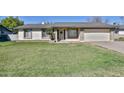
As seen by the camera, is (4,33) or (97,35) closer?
(4,33)

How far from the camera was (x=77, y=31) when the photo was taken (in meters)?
27.7

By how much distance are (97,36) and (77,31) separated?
282 cm

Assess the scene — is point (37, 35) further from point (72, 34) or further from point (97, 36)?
point (97, 36)

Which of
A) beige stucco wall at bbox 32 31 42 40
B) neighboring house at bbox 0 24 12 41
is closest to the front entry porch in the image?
beige stucco wall at bbox 32 31 42 40

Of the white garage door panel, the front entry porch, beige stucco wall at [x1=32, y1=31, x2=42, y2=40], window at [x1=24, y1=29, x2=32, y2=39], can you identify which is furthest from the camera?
beige stucco wall at [x1=32, y1=31, x2=42, y2=40]

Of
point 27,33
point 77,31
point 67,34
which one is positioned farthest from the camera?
point 27,33

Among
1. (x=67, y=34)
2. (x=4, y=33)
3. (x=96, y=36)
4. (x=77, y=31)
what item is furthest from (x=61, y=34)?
(x=4, y=33)

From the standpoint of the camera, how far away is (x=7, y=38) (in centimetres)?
2442

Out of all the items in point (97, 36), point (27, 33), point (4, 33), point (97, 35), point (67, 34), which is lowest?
point (97, 36)

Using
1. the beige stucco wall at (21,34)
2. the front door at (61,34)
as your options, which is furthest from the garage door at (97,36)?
the beige stucco wall at (21,34)

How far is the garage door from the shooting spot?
27.0 m

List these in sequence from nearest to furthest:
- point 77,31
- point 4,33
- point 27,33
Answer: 1. point 4,33
2. point 77,31
3. point 27,33

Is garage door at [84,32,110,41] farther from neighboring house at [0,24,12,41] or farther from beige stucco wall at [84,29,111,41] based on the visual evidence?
neighboring house at [0,24,12,41]
